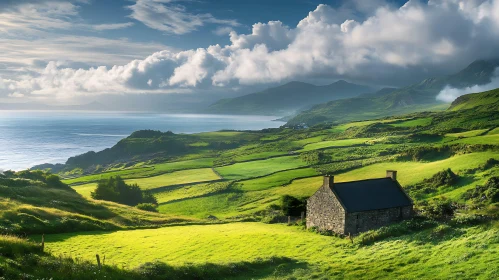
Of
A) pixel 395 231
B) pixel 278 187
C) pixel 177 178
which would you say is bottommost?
pixel 177 178

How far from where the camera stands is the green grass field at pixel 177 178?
4619 inches

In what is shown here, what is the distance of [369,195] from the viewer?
5038cm

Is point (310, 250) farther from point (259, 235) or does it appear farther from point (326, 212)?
point (326, 212)

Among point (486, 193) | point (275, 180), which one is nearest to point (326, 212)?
point (486, 193)

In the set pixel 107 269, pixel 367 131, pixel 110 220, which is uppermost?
pixel 367 131

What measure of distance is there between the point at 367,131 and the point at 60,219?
6935 inches

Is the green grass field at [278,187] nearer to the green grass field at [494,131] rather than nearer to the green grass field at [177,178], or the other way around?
the green grass field at [177,178]

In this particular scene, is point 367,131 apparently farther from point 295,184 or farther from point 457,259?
point 457,259

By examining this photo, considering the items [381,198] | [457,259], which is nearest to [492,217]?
[457,259]

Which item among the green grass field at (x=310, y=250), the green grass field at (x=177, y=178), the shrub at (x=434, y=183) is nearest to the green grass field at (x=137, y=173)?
the green grass field at (x=177, y=178)

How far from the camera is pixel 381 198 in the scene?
50344mm

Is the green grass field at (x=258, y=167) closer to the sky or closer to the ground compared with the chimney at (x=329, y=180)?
closer to the ground

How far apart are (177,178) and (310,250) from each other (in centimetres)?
9271

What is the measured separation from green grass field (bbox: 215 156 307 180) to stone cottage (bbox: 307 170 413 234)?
64.4 metres
